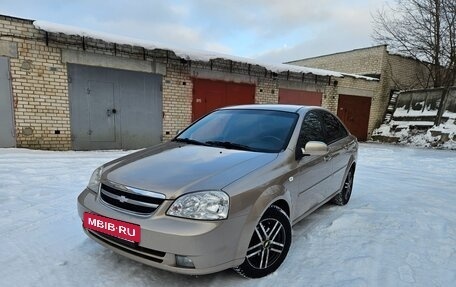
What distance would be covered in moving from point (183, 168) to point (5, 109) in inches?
243

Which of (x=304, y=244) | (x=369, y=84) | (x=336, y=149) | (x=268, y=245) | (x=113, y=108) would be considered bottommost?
(x=304, y=244)

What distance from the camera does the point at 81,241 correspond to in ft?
8.43

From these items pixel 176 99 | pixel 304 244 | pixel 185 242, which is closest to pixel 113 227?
pixel 185 242

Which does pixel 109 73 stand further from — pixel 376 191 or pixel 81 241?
pixel 376 191

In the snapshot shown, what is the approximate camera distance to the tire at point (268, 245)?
2088mm

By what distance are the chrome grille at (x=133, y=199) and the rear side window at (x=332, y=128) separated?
2.11 meters

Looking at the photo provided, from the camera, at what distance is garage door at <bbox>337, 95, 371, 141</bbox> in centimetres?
1283

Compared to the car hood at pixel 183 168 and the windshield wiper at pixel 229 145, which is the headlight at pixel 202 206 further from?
the windshield wiper at pixel 229 145

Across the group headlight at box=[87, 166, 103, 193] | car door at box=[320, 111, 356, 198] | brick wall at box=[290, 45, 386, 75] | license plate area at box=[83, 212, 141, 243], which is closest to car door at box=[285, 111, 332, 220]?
car door at box=[320, 111, 356, 198]

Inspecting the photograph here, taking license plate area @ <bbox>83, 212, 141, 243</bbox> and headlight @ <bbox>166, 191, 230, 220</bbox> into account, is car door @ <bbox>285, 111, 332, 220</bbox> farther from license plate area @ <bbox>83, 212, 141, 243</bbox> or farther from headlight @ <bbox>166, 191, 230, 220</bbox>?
license plate area @ <bbox>83, 212, 141, 243</bbox>

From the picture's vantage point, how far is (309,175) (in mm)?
2725

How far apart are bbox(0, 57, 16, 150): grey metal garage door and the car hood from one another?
5.43 metres

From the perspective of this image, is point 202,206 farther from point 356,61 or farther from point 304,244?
point 356,61

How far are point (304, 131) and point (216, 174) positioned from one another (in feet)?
3.91
